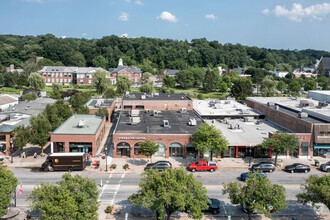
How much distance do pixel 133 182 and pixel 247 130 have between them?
2696cm

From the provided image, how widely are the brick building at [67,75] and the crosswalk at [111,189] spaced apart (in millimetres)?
102761

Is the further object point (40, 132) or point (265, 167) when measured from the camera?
point (40, 132)

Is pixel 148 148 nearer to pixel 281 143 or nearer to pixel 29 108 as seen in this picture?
pixel 281 143

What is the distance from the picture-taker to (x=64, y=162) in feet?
129

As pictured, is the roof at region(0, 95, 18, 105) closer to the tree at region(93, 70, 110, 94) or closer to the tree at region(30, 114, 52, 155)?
the tree at region(93, 70, 110, 94)

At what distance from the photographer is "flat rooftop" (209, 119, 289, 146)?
4747cm

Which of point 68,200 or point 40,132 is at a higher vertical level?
point 40,132

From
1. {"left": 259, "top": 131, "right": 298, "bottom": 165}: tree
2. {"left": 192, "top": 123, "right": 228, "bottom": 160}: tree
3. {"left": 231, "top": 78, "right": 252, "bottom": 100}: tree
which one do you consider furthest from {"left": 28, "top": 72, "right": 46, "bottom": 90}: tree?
{"left": 259, "top": 131, "right": 298, "bottom": 165}: tree

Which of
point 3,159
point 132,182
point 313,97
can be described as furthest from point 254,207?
point 313,97

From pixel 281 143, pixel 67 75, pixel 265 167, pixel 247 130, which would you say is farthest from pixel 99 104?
pixel 67 75

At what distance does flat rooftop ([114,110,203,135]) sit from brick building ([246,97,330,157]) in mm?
16617

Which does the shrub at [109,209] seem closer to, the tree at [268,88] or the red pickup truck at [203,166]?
the red pickup truck at [203,166]

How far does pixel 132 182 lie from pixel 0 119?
103 feet

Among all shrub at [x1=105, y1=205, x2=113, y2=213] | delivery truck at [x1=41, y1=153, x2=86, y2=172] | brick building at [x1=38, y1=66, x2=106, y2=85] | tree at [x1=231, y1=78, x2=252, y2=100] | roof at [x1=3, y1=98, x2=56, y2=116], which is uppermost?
brick building at [x1=38, y1=66, x2=106, y2=85]
